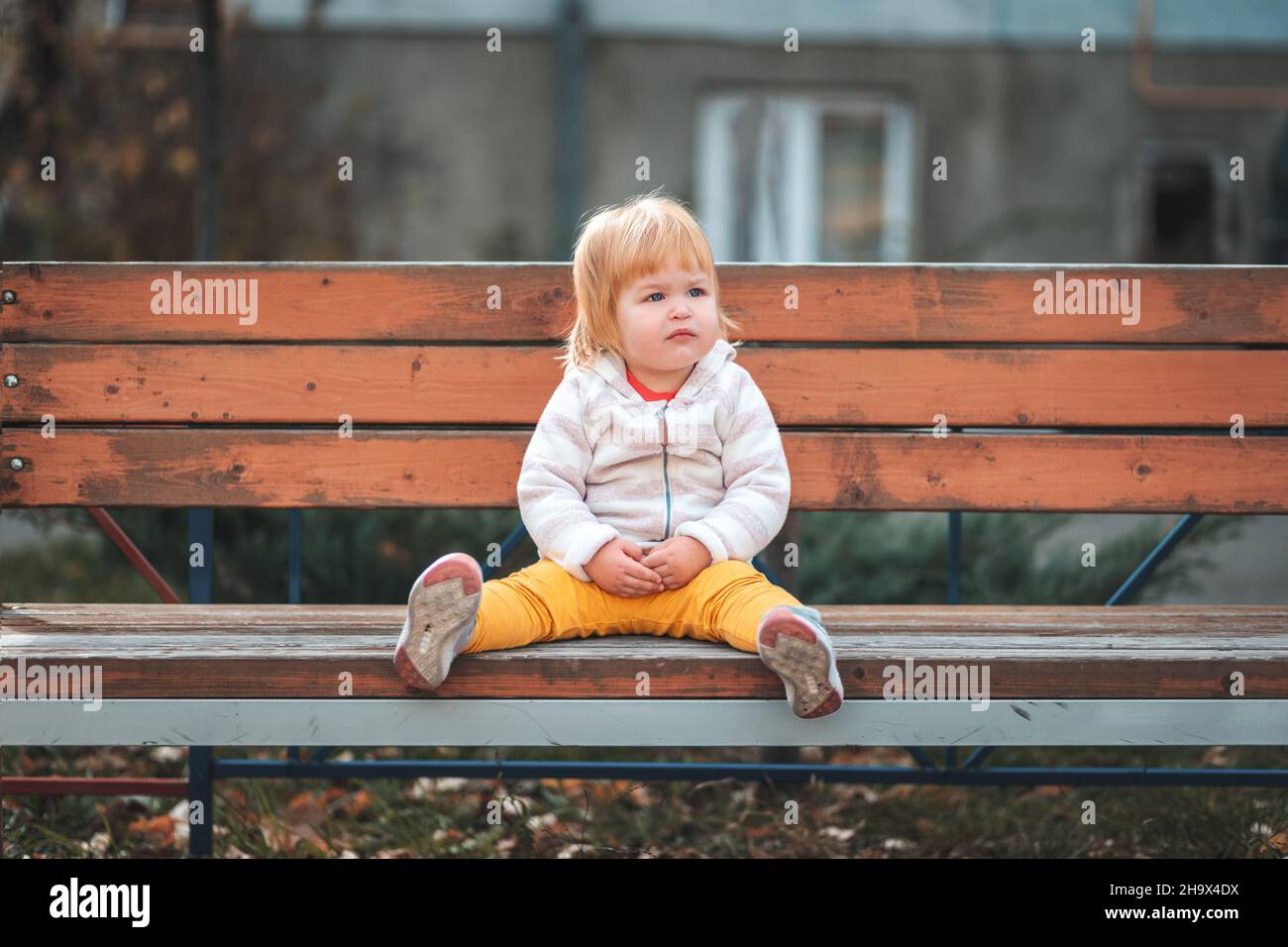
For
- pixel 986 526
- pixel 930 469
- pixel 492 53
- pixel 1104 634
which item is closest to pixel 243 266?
pixel 930 469

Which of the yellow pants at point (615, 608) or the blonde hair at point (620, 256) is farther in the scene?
the blonde hair at point (620, 256)

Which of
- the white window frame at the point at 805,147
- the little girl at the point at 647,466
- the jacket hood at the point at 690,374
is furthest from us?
the white window frame at the point at 805,147

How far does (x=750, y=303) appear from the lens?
9.40 feet

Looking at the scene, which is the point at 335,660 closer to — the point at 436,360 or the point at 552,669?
→ the point at 552,669

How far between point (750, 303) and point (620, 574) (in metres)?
0.81

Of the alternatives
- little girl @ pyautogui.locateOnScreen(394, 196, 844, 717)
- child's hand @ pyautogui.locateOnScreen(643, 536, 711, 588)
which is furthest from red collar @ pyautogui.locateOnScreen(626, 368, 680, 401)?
child's hand @ pyautogui.locateOnScreen(643, 536, 711, 588)

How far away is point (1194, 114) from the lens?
10.2 metres

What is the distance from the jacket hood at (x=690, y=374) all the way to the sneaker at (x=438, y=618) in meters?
0.59

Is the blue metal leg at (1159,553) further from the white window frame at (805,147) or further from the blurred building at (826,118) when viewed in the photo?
the white window frame at (805,147)

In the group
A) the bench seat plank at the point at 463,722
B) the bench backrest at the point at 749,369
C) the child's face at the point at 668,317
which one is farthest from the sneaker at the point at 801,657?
the bench backrest at the point at 749,369

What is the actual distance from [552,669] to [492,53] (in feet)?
27.1

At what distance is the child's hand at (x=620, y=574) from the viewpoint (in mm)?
2299

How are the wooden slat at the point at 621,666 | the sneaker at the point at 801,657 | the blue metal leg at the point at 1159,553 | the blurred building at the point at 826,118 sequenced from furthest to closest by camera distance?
the blurred building at the point at 826,118 < the blue metal leg at the point at 1159,553 < the wooden slat at the point at 621,666 < the sneaker at the point at 801,657

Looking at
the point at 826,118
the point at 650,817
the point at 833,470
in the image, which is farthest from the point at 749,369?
the point at 826,118
